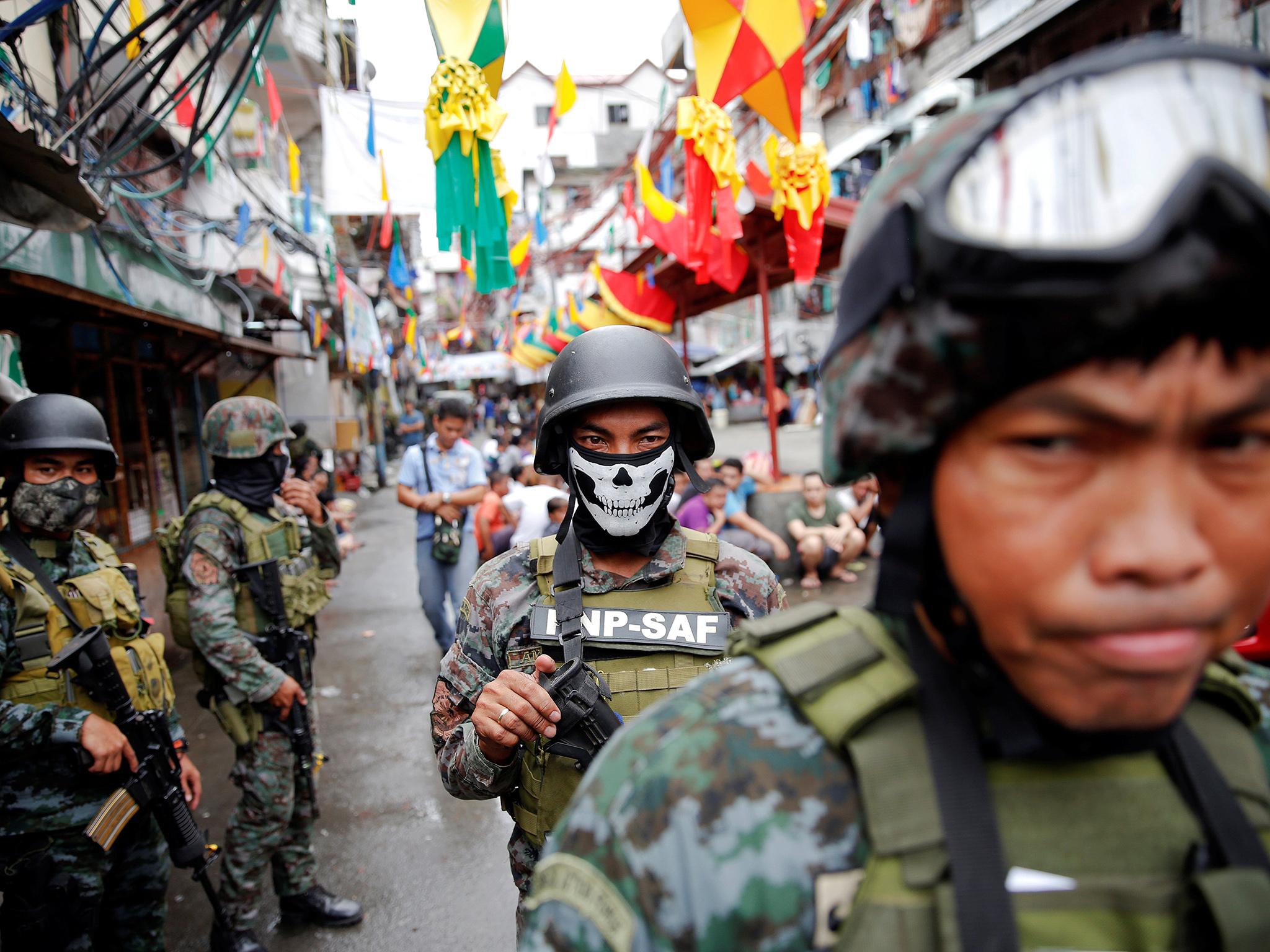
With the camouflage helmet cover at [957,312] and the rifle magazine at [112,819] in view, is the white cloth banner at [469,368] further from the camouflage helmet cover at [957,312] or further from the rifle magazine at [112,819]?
the camouflage helmet cover at [957,312]

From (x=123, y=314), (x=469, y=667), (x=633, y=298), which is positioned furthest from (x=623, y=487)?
(x=633, y=298)

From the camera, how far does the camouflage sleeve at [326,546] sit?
3941 mm

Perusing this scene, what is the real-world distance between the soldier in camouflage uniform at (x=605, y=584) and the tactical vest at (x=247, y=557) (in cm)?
174

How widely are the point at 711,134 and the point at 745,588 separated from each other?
4.45 m

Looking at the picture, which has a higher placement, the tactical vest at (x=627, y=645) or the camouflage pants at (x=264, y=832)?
the tactical vest at (x=627, y=645)

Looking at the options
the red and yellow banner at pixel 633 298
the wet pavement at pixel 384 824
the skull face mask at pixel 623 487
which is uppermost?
the red and yellow banner at pixel 633 298

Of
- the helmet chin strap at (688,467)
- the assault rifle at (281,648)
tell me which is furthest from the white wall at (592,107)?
the helmet chin strap at (688,467)

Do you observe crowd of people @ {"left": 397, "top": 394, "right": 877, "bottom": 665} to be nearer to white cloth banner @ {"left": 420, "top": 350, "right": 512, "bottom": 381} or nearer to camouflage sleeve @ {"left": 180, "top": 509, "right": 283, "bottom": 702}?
camouflage sleeve @ {"left": 180, "top": 509, "right": 283, "bottom": 702}

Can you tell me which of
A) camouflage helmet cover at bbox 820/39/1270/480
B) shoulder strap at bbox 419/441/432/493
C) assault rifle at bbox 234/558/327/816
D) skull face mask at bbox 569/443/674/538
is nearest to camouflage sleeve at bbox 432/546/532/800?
skull face mask at bbox 569/443/674/538

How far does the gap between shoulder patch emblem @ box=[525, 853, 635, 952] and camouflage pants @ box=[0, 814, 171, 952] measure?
243cm

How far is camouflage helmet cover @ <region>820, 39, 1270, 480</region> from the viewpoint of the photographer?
61 cm

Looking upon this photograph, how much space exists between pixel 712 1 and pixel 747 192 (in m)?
3.48

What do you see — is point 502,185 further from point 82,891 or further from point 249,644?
point 82,891

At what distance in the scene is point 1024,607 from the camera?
674 millimetres
